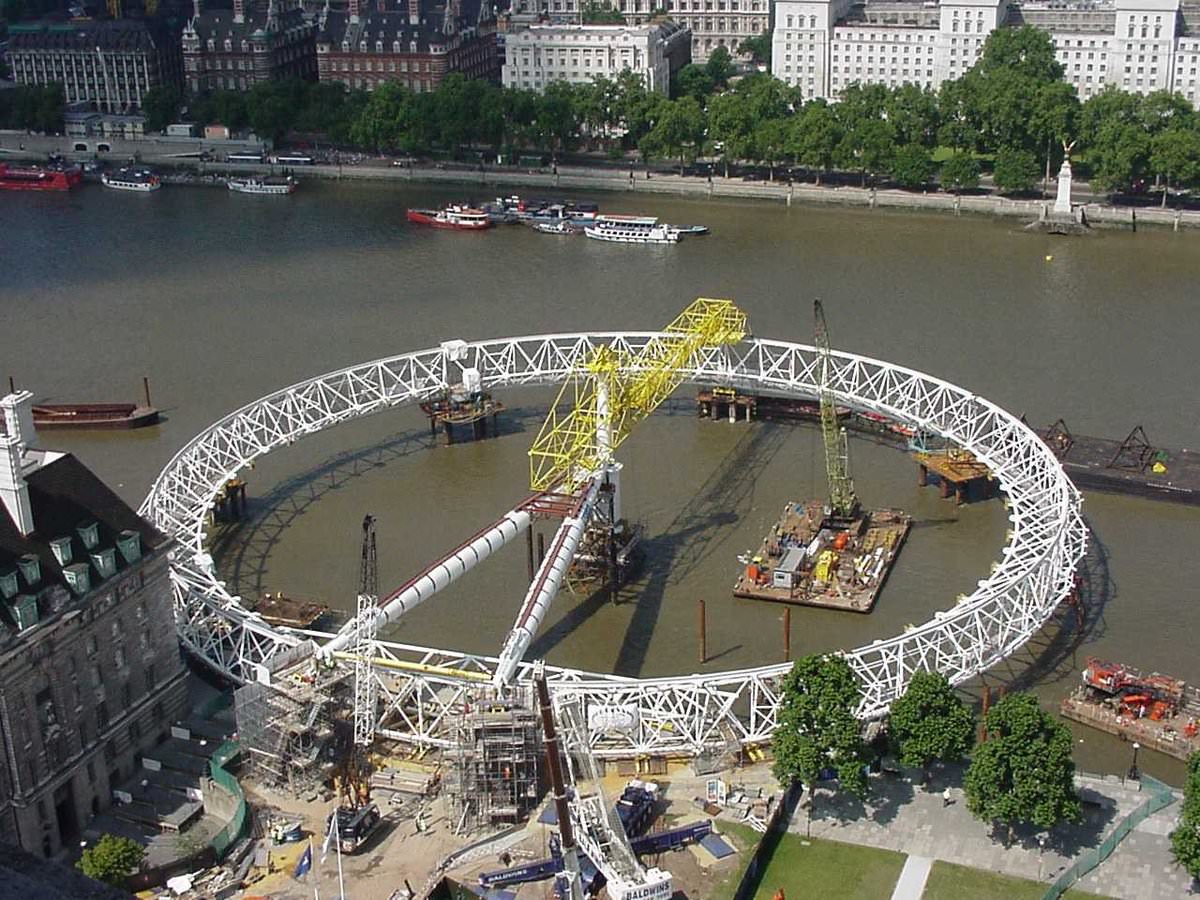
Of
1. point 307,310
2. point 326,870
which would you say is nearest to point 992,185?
point 307,310

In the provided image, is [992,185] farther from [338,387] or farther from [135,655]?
[135,655]

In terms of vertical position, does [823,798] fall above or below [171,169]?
below

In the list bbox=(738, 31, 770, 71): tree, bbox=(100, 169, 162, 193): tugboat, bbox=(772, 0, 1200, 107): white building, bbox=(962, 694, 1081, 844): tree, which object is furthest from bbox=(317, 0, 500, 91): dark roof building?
bbox=(962, 694, 1081, 844): tree

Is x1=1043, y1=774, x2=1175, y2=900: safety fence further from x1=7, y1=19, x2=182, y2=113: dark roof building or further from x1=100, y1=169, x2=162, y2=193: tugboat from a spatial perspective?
x1=7, y1=19, x2=182, y2=113: dark roof building

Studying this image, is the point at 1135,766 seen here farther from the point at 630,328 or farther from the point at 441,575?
the point at 630,328

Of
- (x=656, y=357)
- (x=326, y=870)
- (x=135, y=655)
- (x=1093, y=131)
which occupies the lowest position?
(x=326, y=870)

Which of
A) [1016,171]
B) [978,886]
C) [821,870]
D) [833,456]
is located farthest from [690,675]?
[1016,171]

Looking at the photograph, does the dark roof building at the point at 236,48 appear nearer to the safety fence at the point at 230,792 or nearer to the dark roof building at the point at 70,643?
the dark roof building at the point at 70,643
